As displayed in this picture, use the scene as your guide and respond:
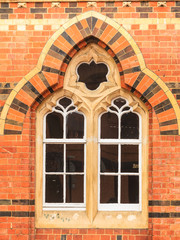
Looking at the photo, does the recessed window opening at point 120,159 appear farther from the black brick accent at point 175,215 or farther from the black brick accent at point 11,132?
the black brick accent at point 11,132

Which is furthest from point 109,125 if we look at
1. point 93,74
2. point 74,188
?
point 74,188

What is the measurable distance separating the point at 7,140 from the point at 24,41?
146 cm

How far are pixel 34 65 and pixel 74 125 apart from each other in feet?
3.50

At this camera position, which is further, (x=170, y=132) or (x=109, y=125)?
(x=109, y=125)

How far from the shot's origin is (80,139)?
520cm

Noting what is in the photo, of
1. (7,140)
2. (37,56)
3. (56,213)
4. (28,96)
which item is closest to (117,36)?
(37,56)

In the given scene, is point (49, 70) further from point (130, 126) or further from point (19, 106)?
point (130, 126)

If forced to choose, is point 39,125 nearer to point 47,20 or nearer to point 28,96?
point 28,96

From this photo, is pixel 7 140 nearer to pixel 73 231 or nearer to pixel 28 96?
pixel 28 96

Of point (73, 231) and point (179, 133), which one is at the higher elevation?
point (179, 133)

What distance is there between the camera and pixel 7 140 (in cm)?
500

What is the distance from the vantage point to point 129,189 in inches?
205

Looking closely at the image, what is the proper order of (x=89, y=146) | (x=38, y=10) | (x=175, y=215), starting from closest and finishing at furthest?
(x=175, y=215) → (x=38, y=10) → (x=89, y=146)

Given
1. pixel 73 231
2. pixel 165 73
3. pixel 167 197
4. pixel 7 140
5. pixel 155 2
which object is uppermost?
pixel 155 2
